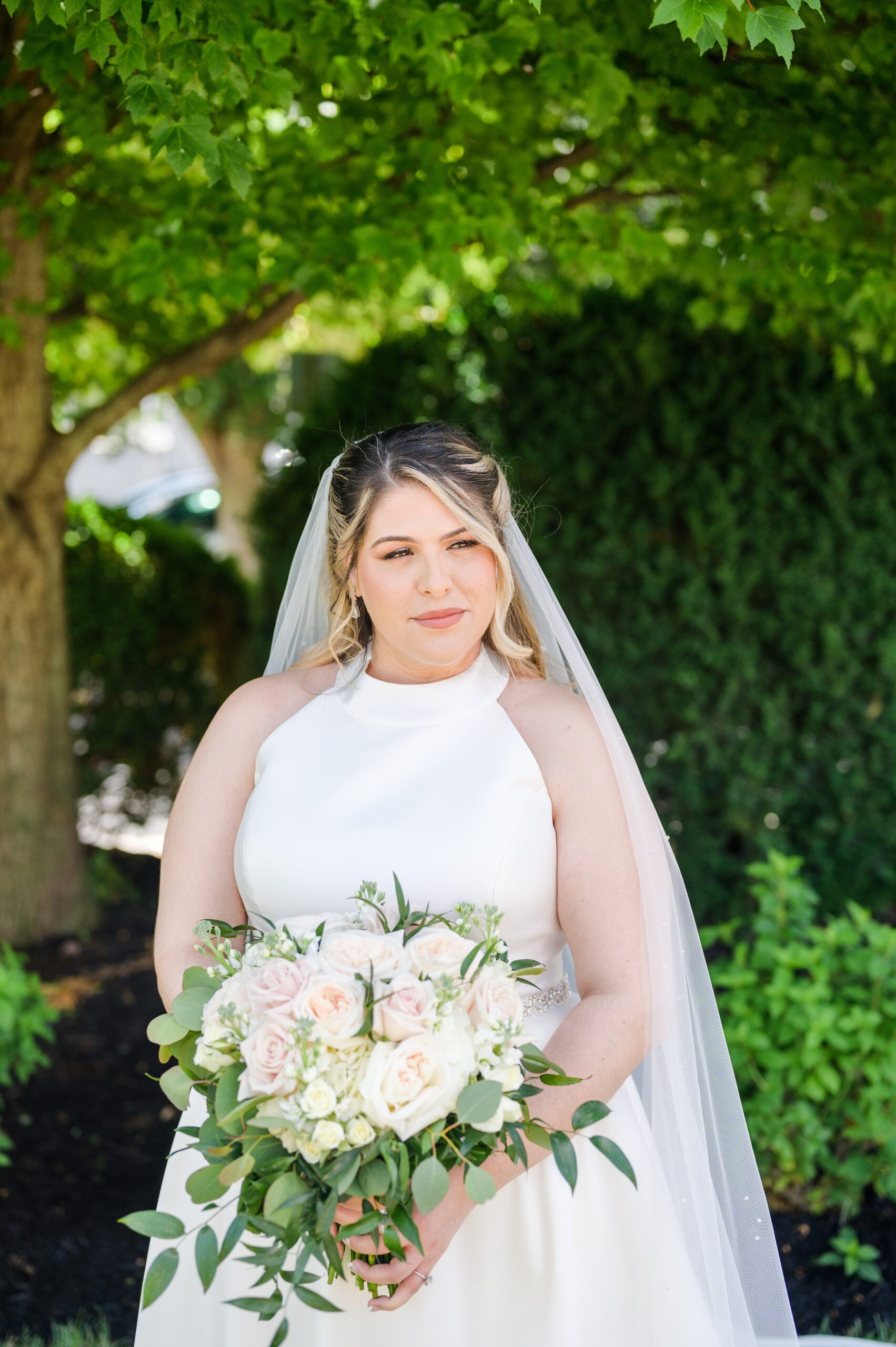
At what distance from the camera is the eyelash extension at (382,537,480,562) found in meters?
2.30

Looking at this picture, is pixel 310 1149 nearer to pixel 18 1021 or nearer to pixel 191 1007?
pixel 191 1007

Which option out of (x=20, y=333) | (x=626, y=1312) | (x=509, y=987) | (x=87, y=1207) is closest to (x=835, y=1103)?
(x=626, y=1312)

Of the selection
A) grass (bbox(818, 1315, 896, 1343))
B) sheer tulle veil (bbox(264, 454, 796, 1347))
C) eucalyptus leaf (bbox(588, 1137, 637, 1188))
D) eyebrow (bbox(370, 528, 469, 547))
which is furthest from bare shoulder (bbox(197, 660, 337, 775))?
grass (bbox(818, 1315, 896, 1343))

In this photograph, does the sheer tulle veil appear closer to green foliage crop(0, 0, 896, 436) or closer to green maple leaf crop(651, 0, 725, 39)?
green maple leaf crop(651, 0, 725, 39)

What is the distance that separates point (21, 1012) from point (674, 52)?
382cm

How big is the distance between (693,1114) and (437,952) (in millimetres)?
846

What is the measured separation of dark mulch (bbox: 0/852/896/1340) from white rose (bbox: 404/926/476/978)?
218cm

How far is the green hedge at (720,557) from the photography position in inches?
209

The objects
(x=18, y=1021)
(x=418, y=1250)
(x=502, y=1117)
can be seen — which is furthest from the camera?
(x=18, y=1021)

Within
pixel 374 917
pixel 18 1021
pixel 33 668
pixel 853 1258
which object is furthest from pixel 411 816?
pixel 33 668

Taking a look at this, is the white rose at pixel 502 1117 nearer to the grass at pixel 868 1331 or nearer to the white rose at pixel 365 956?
the white rose at pixel 365 956

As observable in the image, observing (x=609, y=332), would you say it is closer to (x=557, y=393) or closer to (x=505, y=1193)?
(x=557, y=393)

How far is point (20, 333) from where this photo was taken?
488cm

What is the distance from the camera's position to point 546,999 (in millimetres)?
2271
